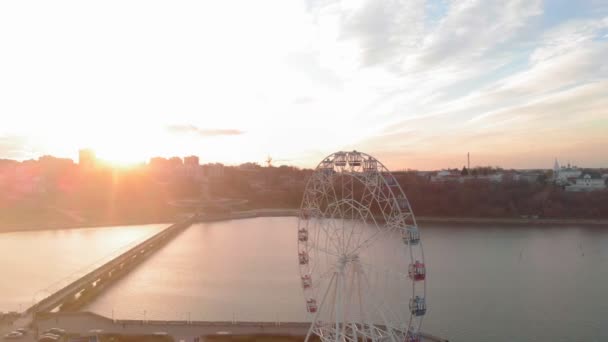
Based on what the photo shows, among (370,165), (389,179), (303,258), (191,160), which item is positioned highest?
(191,160)

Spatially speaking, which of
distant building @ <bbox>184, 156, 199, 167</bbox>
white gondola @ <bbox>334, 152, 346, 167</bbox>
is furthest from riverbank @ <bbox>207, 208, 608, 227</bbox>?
distant building @ <bbox>184, 156, 199, 167</bbox>

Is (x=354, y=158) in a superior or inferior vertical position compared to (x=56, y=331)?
superior

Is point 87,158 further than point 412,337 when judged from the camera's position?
Yes

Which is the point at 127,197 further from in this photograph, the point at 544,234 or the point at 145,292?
the point at 544,234

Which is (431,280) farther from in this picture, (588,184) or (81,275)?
(588,184)

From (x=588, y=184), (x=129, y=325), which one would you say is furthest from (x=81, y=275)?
(x=588, y=184)

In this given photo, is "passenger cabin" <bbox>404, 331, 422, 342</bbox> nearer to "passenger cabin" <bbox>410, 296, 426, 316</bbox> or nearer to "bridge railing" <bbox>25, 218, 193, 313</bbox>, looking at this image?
"passenger cabin" <bbox>410, 296, 426, 316</bbox>
